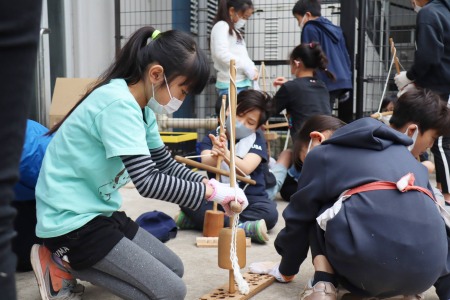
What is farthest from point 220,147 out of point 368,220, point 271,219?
point 368,220

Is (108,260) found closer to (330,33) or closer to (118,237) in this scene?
(118,237)

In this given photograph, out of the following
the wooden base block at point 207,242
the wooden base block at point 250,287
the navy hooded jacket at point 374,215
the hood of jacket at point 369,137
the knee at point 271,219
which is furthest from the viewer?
the knee at point 271,219

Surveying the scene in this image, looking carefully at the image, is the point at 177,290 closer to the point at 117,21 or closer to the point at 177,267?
the point at 177,267

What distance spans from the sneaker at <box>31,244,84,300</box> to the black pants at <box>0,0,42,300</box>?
3.51 ft

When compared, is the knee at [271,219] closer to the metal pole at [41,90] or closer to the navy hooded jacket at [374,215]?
the navy hooded jacket at [374,215]

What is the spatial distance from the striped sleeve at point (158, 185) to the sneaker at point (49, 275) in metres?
0.36

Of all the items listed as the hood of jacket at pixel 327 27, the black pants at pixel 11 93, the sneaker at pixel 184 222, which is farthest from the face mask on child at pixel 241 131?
the black pants at pixel 11 93

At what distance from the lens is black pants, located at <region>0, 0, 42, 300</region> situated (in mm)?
479

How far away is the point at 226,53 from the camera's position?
325 centimetres

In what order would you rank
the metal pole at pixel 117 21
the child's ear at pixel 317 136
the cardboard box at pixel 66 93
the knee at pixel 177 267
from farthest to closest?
1. the metal pole at pixel 117 21
2. the cardboard box at pixel 66 93
3. the child's ear at pixel 317 136
4. the knee at pixel 177 267

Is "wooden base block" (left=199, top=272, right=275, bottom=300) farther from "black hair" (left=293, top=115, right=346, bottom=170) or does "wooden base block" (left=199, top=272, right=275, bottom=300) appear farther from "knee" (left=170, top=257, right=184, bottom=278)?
"black hair" (left=293, top=115, right=346, bottom=170)

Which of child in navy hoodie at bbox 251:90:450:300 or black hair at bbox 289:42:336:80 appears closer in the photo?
child in navy hoodie at bbox 251:90:450:300

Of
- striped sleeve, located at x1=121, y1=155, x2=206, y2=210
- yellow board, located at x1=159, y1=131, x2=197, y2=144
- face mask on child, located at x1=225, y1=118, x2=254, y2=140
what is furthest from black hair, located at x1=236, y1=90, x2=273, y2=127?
yellow board, located at x1=159, y1=131, x2=197, y2=144

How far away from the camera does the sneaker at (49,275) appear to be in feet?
4.94
